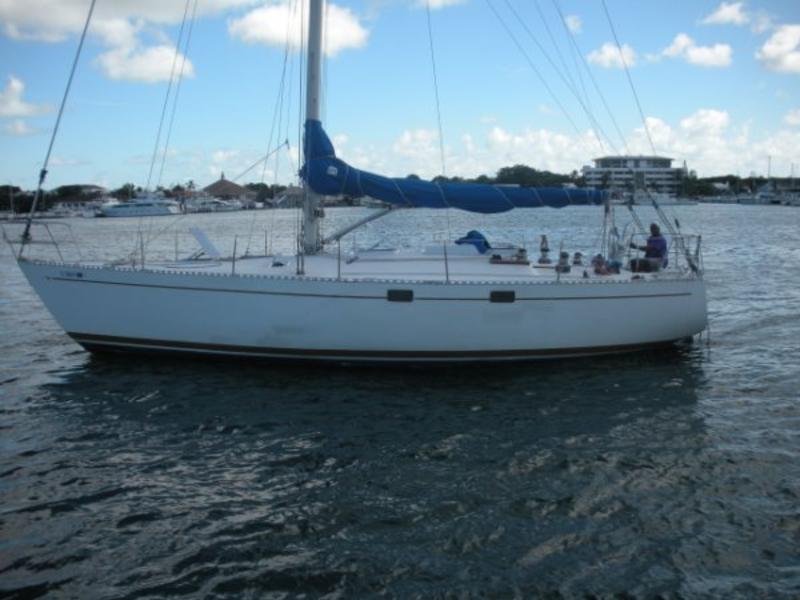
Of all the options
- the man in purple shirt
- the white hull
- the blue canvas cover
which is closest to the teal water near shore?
the white hull

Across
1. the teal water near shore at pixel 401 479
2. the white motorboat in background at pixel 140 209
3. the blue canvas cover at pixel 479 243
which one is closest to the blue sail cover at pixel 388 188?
the blue canvas cover at pixel 479 243

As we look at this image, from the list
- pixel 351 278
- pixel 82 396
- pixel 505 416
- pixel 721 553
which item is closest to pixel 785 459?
pixel 721 553

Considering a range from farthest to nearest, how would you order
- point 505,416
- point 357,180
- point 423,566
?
point 357,180 → point 505,416 → point 423,566

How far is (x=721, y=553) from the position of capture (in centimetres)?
606

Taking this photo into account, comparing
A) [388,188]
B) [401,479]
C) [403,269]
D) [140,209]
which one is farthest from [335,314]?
[140,209]

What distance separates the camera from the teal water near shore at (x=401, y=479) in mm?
5758

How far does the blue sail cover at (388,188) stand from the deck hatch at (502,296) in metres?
2.19

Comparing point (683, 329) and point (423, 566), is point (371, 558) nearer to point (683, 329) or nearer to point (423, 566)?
point (423, 566)

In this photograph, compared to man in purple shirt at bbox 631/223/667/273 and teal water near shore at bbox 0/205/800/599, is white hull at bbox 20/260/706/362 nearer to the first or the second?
teal water near shore at bbox 0/205/800/599

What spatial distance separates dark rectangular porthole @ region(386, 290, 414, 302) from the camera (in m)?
10.9

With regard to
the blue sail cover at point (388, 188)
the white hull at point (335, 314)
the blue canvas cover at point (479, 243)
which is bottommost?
the white hull at point (335, 314)

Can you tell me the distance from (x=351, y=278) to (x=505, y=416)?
11.5ft

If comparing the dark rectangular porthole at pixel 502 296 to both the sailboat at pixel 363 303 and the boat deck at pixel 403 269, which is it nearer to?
the sailboat at pixel 363 303

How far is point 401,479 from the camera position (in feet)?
24.9
